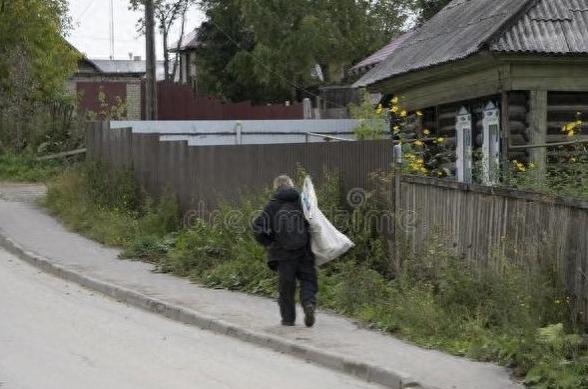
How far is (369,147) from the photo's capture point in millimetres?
13414

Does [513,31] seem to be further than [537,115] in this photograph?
No

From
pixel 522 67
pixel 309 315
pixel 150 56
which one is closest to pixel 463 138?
pixel 522 67

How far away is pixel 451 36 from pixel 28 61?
1912 cm

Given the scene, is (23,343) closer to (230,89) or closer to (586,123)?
(586,123)

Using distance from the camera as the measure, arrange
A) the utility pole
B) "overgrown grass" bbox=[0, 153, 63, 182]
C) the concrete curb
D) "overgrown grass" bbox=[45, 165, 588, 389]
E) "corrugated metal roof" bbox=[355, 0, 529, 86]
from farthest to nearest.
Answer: "overgrown grass" bbox=[0, 153, 63, 182]
the utility pole
"corrugated metal roof" bbox=[355, 0, 529, 86]
the concrete curb
"overgrown grass" bbox=[45, 165, 588, 389]

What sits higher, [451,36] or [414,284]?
[451,36]

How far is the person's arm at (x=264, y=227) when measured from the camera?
36.0 ft

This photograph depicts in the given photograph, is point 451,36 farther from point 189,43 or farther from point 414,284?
point 189,43

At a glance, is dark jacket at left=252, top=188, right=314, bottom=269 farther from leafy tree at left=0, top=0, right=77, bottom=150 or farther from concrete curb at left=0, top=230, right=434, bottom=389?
leafy tree at left=0, top=0, right=77, bottom=150

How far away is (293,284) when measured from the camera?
36.5 feet

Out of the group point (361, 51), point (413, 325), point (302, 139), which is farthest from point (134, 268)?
point (361, 51)

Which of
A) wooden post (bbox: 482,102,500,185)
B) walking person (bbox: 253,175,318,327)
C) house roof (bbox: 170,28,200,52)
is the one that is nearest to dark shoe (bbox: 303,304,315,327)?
walking person (bbox: 253,175,318,327)

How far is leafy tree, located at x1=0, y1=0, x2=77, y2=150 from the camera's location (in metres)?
32.7

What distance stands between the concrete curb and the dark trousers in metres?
0.53
